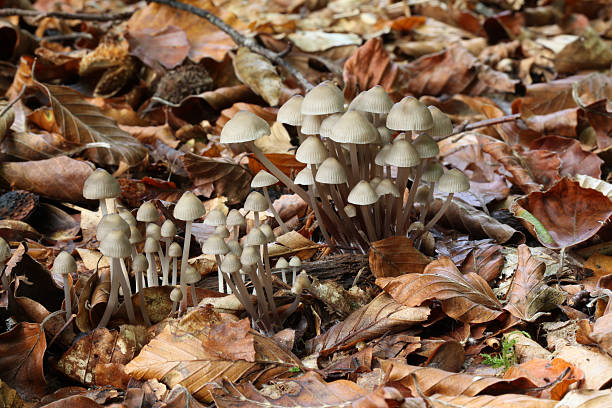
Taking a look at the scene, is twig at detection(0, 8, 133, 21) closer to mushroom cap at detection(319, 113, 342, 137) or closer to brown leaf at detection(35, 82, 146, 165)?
brown leaf at detection(35, 82, 146, 165)

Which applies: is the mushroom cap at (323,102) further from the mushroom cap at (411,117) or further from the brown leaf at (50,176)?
the brown leaf at (50,176)

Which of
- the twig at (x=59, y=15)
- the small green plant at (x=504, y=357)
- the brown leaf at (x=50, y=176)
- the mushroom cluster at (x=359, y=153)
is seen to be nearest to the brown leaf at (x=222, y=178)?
the brown leaf at (x=50, y=176)

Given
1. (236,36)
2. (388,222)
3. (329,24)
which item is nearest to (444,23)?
(329,24)

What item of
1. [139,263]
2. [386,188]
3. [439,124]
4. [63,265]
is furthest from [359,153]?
[63,265]

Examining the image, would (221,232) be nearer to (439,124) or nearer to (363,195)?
(363,195)

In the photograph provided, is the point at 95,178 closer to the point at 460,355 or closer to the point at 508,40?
the point at 460,355

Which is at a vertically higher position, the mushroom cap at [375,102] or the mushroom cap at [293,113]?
the mushroom cap at [375,102]
